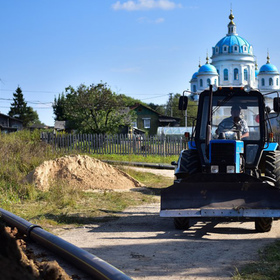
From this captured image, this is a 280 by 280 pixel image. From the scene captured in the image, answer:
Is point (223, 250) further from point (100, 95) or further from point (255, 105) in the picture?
point (100, 95)

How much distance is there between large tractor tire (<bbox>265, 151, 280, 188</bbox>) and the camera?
9268 mm

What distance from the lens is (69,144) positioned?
3578 cm

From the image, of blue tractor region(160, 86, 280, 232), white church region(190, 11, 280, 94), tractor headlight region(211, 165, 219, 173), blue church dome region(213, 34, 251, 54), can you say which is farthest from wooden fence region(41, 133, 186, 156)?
blue church dome region(213, 34, 251, 54)

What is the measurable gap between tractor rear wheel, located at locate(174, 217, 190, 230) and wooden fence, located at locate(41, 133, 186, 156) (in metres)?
25.5

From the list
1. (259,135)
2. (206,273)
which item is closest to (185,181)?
(259,135)

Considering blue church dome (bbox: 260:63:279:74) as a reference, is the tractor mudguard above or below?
below

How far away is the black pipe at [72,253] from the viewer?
499 cm

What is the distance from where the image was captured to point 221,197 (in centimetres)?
823

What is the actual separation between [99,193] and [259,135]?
211 inches

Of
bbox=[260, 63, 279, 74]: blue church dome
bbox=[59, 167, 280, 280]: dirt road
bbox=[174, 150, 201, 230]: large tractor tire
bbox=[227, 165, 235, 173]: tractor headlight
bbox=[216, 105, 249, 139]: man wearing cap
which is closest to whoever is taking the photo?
bbox=[59, 167, 280, 280]: dirt road

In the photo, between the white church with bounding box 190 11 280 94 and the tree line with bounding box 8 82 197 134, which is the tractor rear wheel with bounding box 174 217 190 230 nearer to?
the tree line with bounding box 8 82 197 134

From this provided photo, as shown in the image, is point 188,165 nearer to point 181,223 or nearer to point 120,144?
point 181,223

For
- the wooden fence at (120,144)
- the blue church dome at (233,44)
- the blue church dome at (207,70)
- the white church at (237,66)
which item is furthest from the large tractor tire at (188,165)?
the blue church dome at (233,44)

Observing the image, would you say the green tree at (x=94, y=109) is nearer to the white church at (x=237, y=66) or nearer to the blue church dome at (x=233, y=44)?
the white church at (x=237, y=66)
